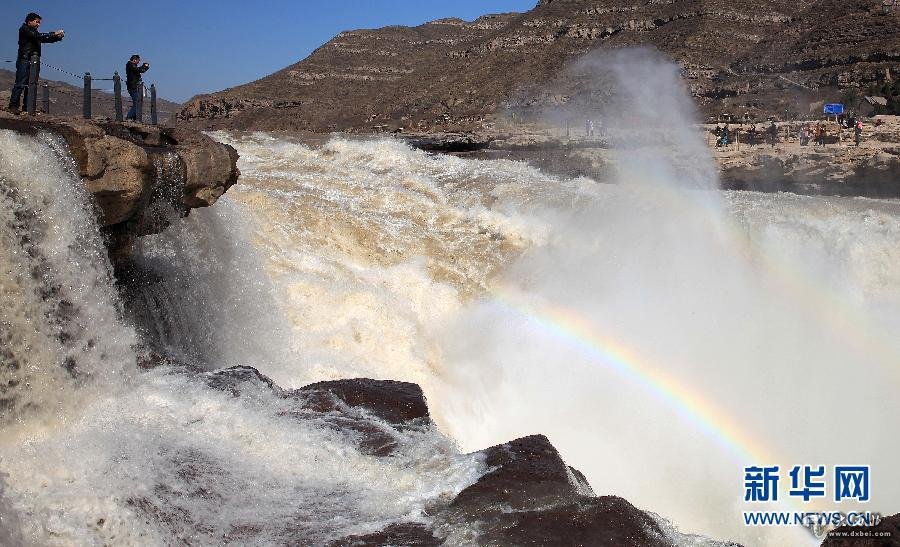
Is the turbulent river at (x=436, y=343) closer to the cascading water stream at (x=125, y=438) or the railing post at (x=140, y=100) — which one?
the cascading water stream at (x=125, y=438)

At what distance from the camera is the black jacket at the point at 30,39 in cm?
691

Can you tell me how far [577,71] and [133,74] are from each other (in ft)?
124

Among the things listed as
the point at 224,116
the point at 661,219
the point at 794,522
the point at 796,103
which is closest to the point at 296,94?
the point at 224,116

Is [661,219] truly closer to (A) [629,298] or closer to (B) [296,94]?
(A) [629,298]

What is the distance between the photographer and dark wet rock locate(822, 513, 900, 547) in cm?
306

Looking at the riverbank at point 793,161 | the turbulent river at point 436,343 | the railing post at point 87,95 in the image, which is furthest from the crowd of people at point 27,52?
the riverbank at point 793,161

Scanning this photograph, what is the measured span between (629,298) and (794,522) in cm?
350

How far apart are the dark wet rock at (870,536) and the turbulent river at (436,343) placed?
174 centimetres

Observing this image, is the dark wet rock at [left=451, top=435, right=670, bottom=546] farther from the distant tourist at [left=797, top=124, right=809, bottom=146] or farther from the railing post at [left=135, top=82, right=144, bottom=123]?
the distant tourist at [left=797, top=124, right=809, bottom=146]

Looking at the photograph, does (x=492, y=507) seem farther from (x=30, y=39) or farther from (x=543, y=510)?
(x=30, y=39)

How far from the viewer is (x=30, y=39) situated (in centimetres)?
695

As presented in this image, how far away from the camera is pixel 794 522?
6496 millimetres

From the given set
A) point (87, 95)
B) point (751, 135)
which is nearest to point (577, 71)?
point (751, 135)

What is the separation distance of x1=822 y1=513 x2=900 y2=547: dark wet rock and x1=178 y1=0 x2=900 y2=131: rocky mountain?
29311 millimetres
